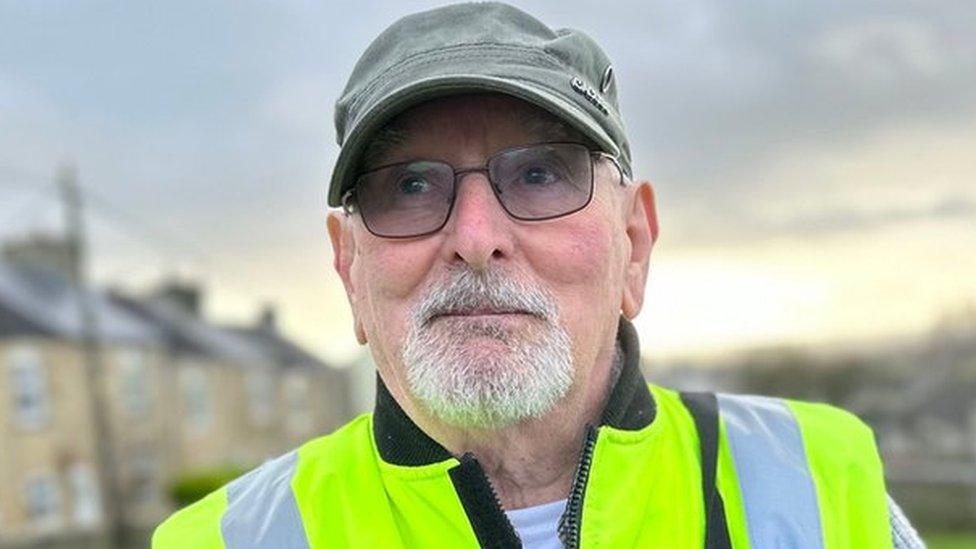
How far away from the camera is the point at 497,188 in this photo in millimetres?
1965

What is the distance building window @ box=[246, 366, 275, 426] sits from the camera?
98.7 ft

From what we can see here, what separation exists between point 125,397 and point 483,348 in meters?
25.9

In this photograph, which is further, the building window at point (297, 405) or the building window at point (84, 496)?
the building window at point (297, 405)

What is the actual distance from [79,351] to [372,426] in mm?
24812

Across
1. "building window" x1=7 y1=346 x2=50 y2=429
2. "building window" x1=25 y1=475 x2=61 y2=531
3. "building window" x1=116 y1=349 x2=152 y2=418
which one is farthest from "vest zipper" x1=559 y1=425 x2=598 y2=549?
"building window" x1=116 y1=349 x2=152 y2=418

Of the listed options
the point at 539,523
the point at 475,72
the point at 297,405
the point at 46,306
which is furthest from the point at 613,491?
the point at 297,405

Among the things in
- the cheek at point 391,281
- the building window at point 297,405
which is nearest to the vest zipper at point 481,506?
the cheek at point 391,281

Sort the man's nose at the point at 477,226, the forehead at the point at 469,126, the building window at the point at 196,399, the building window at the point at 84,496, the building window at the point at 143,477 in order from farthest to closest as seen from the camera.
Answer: the building window at the point at 196,399, the building window at the point at 143,477, the building window at the point at 84,496, the forehead at the point at 469,126, the man's nose at the point at 477,226

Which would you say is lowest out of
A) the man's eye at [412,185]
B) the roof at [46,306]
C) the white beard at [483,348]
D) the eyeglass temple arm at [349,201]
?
the roof at [46,306]

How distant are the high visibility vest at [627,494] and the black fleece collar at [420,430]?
15 mm

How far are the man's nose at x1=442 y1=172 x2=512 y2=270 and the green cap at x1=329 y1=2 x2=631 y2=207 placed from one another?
0.48 ft

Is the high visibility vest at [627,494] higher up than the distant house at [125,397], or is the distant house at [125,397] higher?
the high visibility vest at [627,494]

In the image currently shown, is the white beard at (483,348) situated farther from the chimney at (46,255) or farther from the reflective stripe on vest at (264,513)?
the chimney at (46,255)

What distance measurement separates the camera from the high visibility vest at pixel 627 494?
78.7 inches
